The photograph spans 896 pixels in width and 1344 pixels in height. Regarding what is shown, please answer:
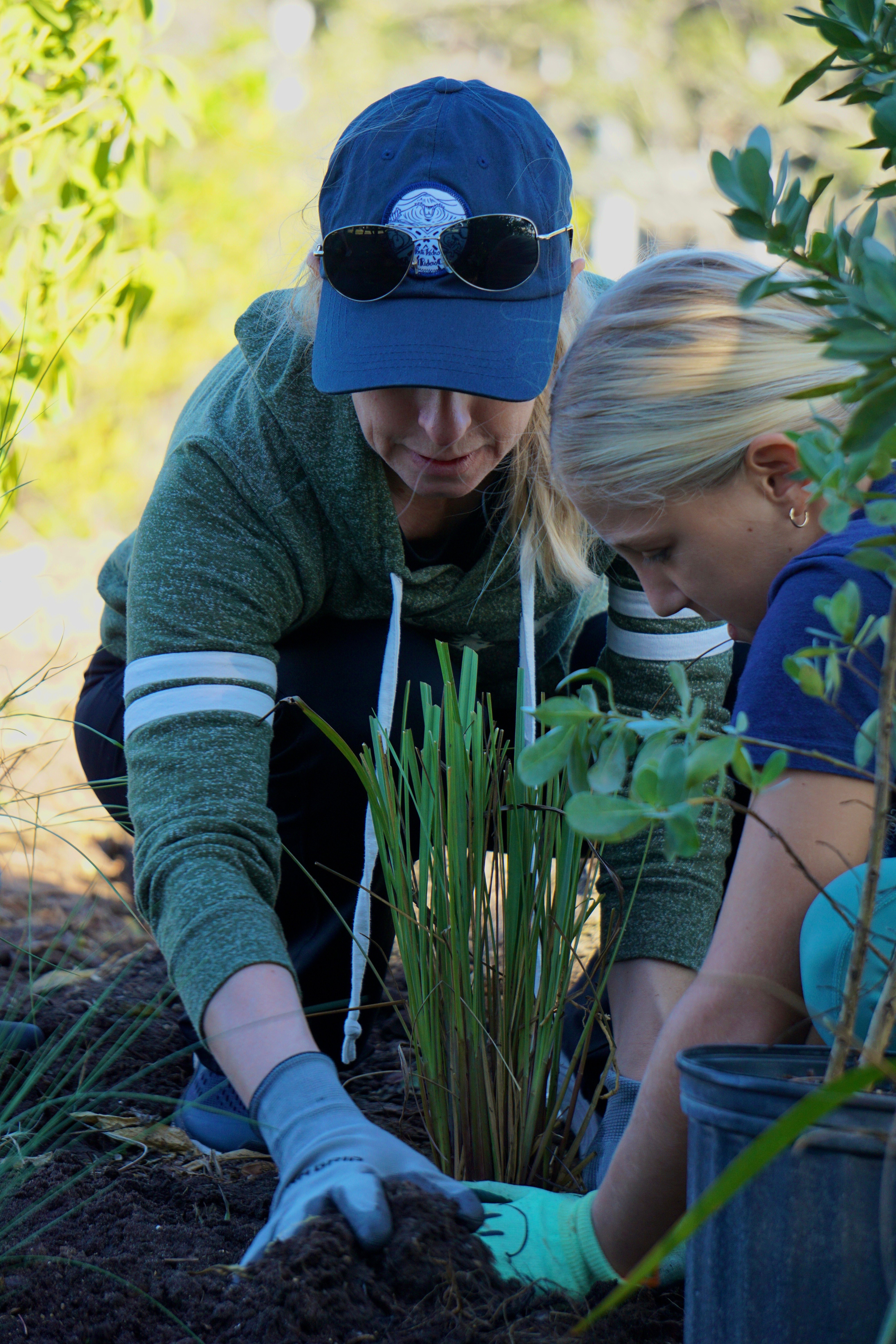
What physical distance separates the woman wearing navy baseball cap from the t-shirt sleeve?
0.45m

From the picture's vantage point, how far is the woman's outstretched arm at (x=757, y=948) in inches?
36.6

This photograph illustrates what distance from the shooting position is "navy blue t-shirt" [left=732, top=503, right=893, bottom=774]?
0.98 meters

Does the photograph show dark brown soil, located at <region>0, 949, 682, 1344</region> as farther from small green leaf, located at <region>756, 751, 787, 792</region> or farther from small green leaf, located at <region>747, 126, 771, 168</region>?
small green leaf, located at <region>747, 126, 771, 168</region>

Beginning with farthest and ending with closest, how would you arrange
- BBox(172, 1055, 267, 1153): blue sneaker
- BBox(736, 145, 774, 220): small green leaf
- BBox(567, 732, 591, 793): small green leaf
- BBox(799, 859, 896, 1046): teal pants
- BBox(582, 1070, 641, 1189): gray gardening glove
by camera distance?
BBox(172, 1055, 267, 1153): blue sneaker
BBox(582, 1070, 641, 1189): gray gardening glove
BBox(799, 859, 896, 1046): teal pants
BBox(567, 732, 591, 793): small green leaf
BBox(736, 145, 774, 220): small green leaf

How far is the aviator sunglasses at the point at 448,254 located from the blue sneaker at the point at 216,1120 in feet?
3.30

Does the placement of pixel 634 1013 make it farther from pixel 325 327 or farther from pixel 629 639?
pixel 325 327

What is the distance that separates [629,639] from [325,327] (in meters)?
0.65

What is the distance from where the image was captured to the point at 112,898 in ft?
10.0

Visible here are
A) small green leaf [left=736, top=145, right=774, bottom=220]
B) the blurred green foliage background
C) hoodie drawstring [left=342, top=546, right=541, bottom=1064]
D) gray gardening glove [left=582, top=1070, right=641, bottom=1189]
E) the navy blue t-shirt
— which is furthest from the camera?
the blurred green foliage background

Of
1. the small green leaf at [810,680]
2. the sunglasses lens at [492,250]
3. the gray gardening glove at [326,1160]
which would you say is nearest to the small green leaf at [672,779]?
the small green leaf at [810,680]

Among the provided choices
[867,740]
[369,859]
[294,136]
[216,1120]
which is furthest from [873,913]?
[294,136]

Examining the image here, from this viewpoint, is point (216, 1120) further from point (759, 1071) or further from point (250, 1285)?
point (759, 1071)

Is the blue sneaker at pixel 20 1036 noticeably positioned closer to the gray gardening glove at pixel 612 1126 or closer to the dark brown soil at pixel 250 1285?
the dark brown soil at pixel 250 1285

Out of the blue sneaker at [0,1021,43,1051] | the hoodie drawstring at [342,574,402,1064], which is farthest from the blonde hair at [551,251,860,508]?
the blue sneaker at [0,1021,43,1051]
